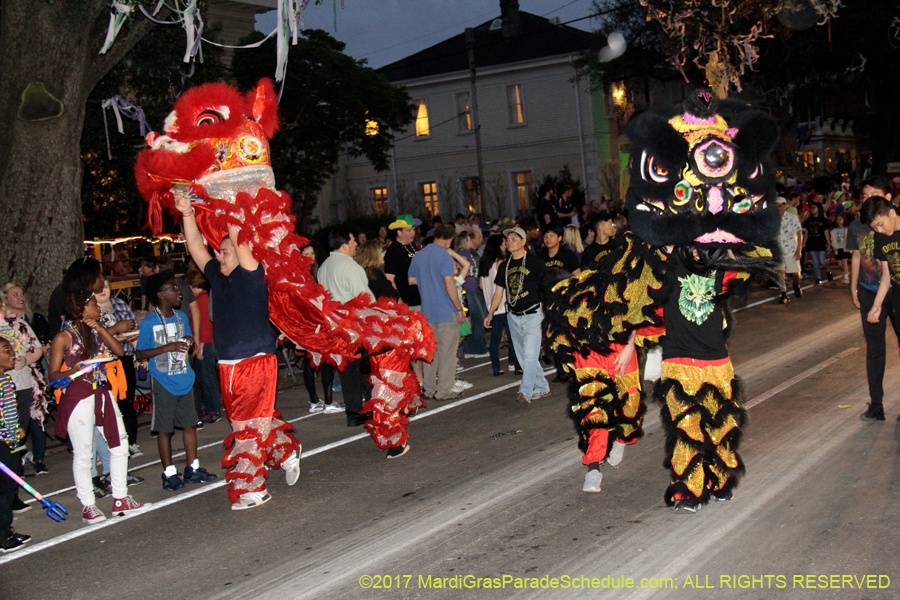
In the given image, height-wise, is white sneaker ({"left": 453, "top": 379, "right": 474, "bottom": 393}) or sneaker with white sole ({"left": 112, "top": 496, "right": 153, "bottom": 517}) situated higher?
sneaker with white sole ({"left": 112, "top": 496, "right": 153, "bottom": 517})

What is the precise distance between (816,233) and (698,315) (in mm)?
13804

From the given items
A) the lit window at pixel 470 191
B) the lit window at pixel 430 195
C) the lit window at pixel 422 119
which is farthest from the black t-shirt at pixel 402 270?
the lit window at pixel 422 119

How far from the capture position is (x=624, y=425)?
5645mm

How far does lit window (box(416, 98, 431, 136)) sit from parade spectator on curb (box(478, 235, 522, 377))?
93.0 feet

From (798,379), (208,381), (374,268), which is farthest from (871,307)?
(208,381)

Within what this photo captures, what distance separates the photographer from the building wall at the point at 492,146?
35.1 meters

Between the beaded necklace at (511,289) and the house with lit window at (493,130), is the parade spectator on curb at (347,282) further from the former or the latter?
the house with lit window at (493,130)

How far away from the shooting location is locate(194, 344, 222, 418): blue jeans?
31.1 feet

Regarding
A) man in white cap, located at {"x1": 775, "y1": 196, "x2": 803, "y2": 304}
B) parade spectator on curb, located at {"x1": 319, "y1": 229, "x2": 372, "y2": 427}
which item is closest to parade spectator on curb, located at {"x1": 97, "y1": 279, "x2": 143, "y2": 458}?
parade spectator on curb, located at {"x1": 319, "y1": 229, "x2": 372, "y2": 427}

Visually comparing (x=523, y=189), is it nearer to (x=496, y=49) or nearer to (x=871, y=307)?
(x=496, y=49)

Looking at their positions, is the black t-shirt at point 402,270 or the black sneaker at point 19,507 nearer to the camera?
the black sneaker at point 19,507

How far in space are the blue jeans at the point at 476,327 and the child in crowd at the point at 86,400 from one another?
21.6 feet

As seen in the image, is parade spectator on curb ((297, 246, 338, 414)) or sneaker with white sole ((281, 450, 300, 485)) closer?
sneaker with white sole ((281, 450, 300, 485))

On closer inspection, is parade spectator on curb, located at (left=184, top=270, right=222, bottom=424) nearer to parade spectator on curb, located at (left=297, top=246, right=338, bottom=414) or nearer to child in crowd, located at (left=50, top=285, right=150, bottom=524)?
parade spectator on curb, located at (left=297, top=246, right=338, bottom=414)
